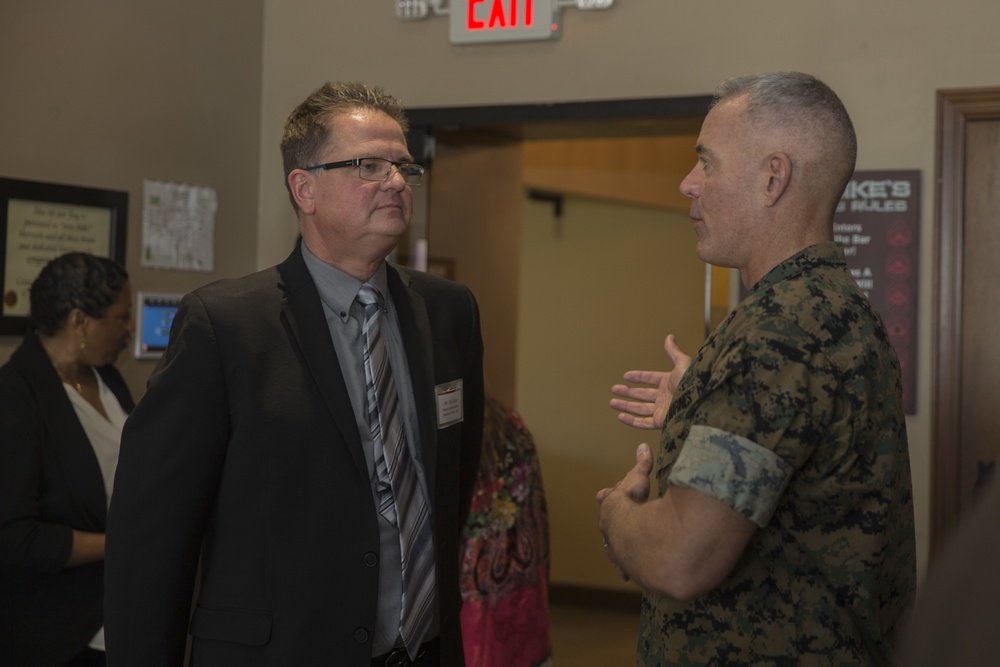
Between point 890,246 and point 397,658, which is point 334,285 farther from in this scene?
point 890,246

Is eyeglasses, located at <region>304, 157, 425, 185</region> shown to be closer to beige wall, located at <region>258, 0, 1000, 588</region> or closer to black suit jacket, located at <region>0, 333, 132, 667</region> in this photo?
black suit jacket, located at <region>0, 333, 132, 667</region>

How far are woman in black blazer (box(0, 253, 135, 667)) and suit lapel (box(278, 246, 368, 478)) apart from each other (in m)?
1.06

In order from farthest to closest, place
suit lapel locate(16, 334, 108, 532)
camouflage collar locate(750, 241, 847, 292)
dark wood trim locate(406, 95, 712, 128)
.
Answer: dark wood trim locate(406, 95, 712, 128) < suit lapel locate(16, 334, 108, 532) < camouflage collar locate(750, 241, 847, 292)

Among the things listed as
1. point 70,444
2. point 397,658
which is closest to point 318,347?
point 397,658

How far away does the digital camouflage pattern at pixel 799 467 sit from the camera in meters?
1.46

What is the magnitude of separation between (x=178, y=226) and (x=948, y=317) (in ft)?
9.07

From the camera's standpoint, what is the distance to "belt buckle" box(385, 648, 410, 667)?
1953 mm

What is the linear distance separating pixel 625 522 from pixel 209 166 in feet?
10.1

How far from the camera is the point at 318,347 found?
6.52 feet

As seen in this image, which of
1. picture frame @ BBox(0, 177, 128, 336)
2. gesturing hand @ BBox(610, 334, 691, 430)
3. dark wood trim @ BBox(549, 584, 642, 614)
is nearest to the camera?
gesturing hand @ BBox(610, 334, 691, 430)

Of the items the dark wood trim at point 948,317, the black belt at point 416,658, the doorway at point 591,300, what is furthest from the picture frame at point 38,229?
the doorway at point 591,300

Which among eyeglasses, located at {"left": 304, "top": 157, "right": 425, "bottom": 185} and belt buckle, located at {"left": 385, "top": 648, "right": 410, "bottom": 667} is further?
eyeglasses, located at {"left": 304, "top": 157, "right": 425, "bottom": 185}

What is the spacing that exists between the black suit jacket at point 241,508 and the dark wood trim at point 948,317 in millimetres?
2265

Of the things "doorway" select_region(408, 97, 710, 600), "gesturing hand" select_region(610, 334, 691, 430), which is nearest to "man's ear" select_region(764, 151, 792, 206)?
"gesturing hand" select_region(610, 334, 691, 430)
